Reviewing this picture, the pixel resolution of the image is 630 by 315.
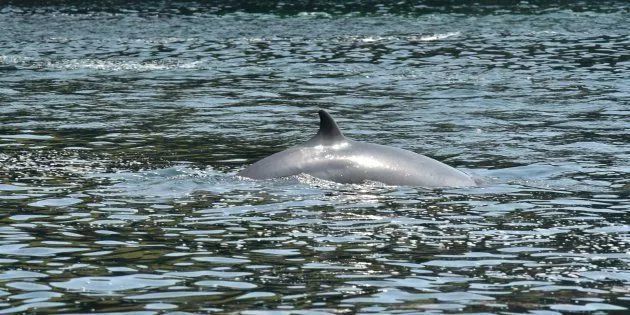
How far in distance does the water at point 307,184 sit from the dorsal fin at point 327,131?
0.76m

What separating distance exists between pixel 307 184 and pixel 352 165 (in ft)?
2.25

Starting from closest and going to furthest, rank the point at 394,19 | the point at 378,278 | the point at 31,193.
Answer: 1. the point at 378,278
2. the point at 31,193
3. the point at 394,19

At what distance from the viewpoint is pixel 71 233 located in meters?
15.5

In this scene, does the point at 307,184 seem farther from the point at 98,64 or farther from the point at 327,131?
the point at 98,64

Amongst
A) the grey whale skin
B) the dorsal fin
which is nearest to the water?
the grey whale skin

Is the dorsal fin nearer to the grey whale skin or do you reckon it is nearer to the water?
the grey whale skin

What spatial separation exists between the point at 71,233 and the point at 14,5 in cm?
5768

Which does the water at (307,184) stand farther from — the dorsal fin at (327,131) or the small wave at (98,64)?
the dorsal fin at (327,131)

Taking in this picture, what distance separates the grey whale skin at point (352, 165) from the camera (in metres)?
18.6

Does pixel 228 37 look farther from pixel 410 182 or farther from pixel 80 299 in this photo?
pixel 80 299

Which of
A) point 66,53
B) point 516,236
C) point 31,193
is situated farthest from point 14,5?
point 516,236

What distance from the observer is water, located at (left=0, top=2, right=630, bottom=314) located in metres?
12.7

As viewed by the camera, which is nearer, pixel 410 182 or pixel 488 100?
pixel 410 182

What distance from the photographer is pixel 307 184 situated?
18.5 metres
